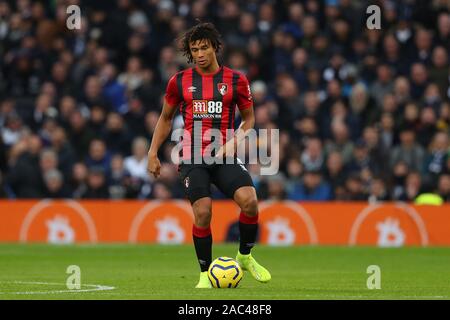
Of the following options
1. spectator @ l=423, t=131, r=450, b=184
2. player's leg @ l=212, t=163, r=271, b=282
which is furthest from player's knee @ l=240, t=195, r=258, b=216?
spectator @ l=423, t=131, r=450, b=184

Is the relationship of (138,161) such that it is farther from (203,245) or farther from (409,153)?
(203,245)

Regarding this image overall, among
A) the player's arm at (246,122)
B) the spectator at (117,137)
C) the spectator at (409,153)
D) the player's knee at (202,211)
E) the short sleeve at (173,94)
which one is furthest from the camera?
the spectator at (117,137)

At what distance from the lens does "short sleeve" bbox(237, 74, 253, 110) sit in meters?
11.7

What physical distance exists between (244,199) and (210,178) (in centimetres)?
44

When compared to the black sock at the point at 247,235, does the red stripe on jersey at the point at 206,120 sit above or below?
above

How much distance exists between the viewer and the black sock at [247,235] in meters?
11.7

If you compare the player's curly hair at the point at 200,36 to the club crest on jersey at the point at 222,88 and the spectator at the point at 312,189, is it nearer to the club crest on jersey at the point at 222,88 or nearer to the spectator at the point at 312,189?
the club crest on jersey at the point at 222,88

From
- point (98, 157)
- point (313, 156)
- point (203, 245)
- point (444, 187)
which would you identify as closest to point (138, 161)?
point (98, 157)

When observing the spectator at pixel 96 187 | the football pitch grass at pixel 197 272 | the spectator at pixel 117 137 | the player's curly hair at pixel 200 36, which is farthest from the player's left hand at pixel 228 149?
the spectator at pixel 117 137

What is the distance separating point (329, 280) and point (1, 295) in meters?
3.91

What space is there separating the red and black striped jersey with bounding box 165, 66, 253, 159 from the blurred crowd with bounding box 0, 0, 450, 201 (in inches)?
361

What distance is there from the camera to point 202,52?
1144 cm

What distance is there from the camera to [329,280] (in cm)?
1270

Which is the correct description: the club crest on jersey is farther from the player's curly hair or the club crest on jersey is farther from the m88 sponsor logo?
the player's curly hair
